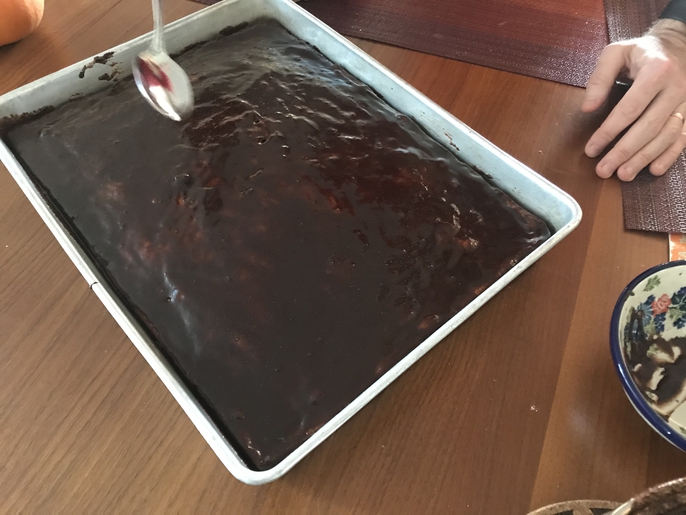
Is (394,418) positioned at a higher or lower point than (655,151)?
lower

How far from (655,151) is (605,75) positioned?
17 cm

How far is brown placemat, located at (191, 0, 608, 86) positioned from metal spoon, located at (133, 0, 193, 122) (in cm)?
36

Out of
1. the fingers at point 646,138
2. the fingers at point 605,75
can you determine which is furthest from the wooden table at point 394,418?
the fingers at point 605,75

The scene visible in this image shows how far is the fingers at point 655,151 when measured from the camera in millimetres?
825

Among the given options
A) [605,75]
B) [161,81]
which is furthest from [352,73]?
[605,75]

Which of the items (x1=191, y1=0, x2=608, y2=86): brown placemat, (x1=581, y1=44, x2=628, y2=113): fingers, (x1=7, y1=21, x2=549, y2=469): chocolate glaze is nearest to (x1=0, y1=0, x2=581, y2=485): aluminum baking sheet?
(x1=7, y1=21, x2=549, y2=469): chocolate glaze

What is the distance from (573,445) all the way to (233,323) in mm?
447

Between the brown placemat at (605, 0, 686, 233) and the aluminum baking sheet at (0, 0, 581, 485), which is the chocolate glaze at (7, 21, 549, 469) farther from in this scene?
the brown placemat at (605, 0, 686, 233)

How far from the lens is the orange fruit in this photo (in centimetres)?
93

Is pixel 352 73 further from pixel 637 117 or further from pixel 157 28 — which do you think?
pixel 637 117

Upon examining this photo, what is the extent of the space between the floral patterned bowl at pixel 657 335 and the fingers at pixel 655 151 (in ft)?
0.86

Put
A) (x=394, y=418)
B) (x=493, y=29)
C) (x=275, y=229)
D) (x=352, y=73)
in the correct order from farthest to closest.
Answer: (x=493, y=29) → (x=352, y=73) → (x=275, y=229) → (x=394, y=418)

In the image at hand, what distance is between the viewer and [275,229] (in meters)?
0.71

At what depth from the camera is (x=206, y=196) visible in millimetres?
739
